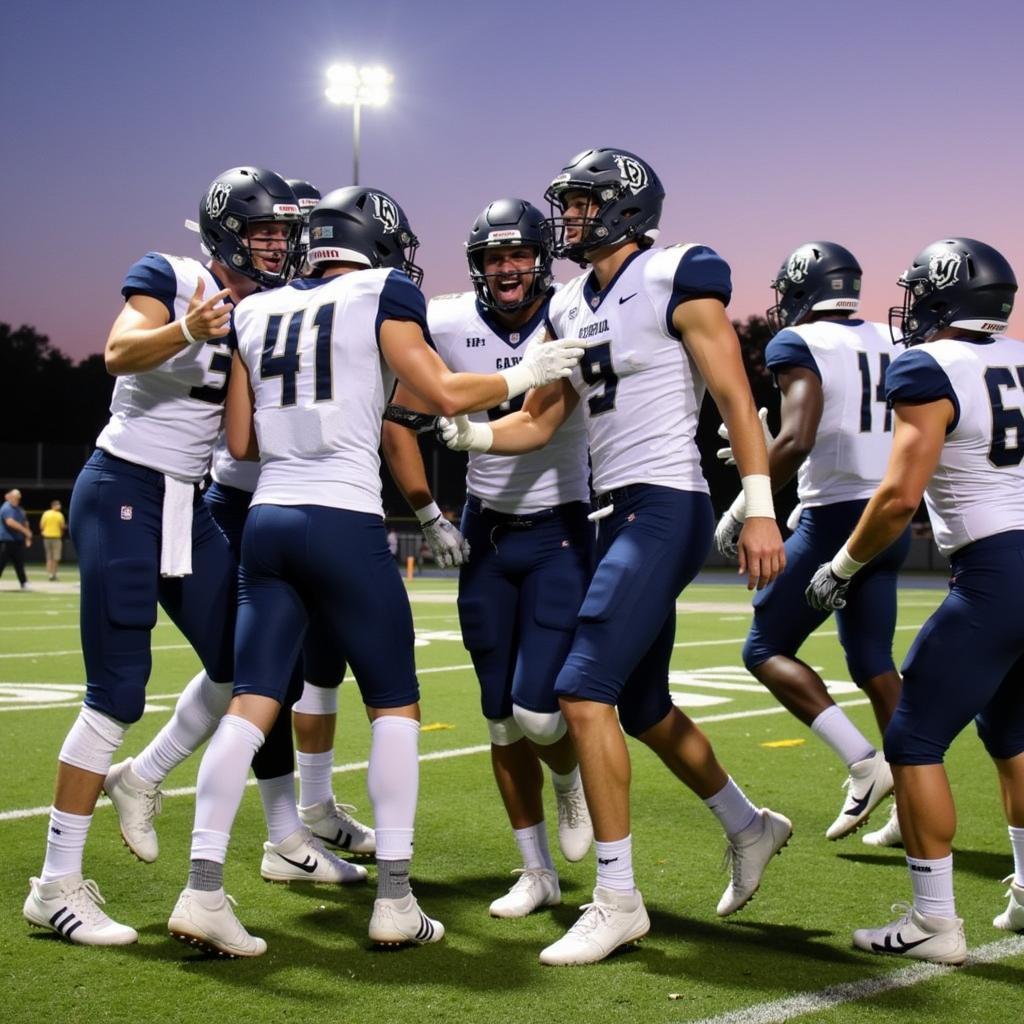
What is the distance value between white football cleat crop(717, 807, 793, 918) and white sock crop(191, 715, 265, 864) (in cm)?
155

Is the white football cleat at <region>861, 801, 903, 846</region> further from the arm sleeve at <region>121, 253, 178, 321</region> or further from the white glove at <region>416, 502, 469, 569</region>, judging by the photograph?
the arm sleeve at <region>121, 253, 178, 321</region>

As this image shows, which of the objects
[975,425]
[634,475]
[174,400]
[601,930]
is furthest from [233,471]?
[975,425]

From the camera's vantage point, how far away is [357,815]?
5.74 meters

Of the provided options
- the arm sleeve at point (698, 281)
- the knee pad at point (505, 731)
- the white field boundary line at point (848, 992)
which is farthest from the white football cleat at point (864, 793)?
the arm sleeve at point (698, 281)

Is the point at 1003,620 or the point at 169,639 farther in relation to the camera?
the point at 169,639

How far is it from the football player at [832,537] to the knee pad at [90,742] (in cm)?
242

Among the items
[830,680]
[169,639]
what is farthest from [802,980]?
[169,639]

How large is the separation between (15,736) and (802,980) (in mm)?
5147

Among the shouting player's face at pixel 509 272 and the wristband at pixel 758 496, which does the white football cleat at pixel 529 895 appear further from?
the shouting player's face at pixel 509 272

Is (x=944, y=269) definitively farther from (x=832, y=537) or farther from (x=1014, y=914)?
Answer: (x=1014, y=914)

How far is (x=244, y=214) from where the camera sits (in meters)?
4.26

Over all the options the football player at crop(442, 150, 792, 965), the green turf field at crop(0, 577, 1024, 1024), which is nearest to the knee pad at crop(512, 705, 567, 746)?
the football player at crop(442, 150, 792, 965)

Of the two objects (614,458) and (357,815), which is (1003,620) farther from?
(357,815)

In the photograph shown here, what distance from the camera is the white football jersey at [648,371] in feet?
13.3
